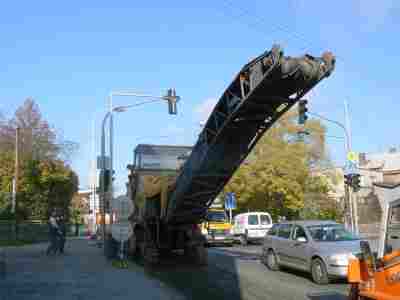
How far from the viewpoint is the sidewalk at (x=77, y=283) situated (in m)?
10.6

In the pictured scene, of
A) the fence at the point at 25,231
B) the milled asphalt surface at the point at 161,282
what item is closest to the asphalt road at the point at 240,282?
the milled asphalt surface at the point at 161,282

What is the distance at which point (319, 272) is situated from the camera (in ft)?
39.9

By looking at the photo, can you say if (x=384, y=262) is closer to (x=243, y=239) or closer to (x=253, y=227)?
(x=253, y=227)

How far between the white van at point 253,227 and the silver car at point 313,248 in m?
12.4

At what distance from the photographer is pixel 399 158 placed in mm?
63094

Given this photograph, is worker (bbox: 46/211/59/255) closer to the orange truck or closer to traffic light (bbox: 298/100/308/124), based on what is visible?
traffic light (bbox: 298/100/308/124)

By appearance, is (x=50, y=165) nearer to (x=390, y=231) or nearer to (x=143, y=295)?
(x=143, y=295)

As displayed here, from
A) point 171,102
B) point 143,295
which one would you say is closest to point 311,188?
point 171,102

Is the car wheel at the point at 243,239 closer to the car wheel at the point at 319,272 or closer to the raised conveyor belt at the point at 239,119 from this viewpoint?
the raised conveyor belt at the point at 239,119

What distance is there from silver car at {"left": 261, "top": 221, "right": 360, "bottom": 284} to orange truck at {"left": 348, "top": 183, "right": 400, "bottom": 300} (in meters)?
5.09

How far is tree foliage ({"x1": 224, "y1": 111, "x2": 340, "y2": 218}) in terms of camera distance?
34219 mm

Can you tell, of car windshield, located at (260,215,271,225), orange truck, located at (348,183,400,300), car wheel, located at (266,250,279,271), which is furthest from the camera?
car windshield, located at (260,215,271,225)

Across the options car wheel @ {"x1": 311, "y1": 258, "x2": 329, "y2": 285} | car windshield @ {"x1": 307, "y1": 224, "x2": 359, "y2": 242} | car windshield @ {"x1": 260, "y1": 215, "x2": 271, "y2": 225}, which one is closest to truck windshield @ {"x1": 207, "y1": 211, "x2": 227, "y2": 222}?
car windshield @ {"x1": 260, "y1": 215, "x2": 271, "y2": 225}

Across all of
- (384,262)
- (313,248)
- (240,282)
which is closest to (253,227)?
(313,248)
